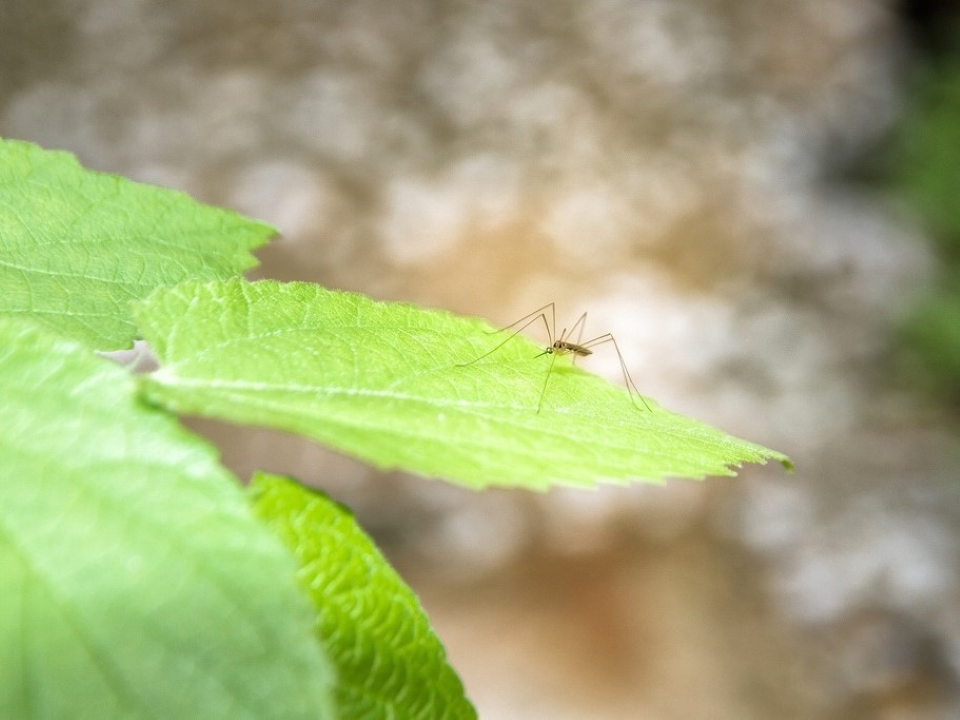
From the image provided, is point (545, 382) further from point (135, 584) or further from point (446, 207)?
point (446, 207)

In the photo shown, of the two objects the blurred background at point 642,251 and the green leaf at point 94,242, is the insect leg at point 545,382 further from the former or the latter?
the blurred background at point 642,251

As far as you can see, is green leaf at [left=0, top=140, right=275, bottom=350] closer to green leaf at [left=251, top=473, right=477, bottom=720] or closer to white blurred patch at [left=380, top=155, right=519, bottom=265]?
green leaf at [left=251, top=473, right=477, bottom=720]

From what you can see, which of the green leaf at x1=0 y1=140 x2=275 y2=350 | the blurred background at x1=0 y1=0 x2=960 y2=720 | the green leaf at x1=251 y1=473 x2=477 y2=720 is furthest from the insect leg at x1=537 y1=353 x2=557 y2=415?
the blurred background at x1=0 y1=0 x2=960 y2=720

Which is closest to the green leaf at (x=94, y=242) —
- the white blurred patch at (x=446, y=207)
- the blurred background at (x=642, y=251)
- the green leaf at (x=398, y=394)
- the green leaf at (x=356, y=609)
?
the green leaf at (x=398, y=394)

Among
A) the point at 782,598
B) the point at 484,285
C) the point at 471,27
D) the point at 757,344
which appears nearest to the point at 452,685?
the point at 782,598

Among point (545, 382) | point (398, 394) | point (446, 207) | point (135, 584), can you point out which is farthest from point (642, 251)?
point (135, 584)
